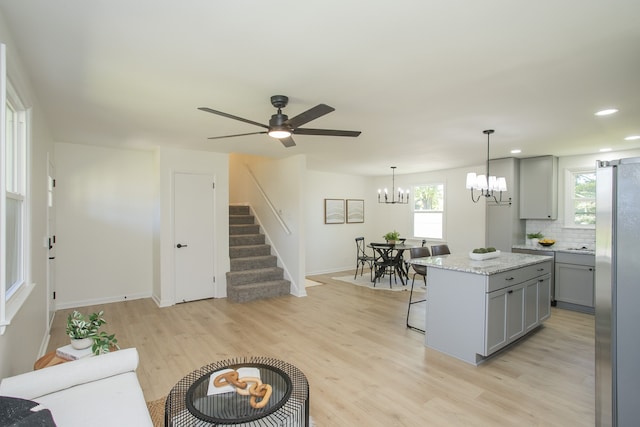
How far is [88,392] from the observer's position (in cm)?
171

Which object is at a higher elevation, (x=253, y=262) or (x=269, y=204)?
(x=269, y=204)

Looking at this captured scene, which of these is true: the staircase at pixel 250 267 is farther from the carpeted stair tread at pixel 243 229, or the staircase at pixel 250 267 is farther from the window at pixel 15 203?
the window at pixel 15 203

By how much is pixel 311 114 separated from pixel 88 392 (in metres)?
2.15

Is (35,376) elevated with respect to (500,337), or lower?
elevated

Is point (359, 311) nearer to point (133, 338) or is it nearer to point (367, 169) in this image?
point (133, 338)

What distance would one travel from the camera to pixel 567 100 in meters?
2.93

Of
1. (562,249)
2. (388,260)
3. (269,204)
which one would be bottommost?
(388,260)

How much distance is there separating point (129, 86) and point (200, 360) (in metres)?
2.53

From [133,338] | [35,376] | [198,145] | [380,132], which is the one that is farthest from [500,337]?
[198,145]

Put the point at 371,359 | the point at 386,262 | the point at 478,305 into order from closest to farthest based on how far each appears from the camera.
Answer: the point at 478,305 < the point at 371,359 < the point at 386,262

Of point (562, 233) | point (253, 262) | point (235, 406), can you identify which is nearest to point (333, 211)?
point (253, 262)

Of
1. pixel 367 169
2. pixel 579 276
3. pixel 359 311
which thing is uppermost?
pixel 367 169

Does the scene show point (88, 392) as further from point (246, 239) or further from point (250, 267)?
point (246, 239)

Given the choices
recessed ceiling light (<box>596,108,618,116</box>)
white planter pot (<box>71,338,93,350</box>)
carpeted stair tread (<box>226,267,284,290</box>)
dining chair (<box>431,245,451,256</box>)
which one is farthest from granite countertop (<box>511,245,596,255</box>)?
white planter pot (<box>71,338,93,350</box>)
